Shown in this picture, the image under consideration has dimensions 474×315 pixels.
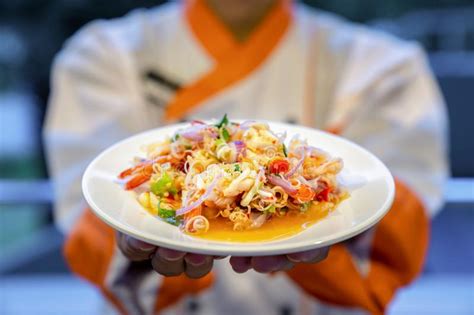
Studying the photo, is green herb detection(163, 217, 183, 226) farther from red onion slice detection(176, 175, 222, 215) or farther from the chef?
the chef

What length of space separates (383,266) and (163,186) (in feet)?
1.61

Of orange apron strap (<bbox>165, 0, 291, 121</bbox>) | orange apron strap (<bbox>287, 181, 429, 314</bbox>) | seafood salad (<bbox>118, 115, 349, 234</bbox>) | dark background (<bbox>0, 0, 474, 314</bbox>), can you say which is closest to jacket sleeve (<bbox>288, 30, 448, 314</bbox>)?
orange apron strap (<bbox>287, 181, 429, 314</bbox>)

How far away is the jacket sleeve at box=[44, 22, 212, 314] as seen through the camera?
0.98 meters

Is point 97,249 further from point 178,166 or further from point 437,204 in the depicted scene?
point 437,204

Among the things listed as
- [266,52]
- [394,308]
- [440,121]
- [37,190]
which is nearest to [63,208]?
[37,190]

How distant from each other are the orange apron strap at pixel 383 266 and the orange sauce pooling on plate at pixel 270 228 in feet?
0.93

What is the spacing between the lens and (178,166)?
2.34 feet

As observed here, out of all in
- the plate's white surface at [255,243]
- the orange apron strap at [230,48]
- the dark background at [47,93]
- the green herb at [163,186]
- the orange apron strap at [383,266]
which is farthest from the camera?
the dark background at [47,93]

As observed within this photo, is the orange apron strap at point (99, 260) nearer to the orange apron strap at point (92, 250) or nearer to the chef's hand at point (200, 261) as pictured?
the orange apron strap at point (92, 250)

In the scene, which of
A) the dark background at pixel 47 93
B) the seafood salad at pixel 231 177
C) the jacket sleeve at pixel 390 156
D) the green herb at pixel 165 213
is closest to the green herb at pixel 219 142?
the seafood salad at pixel 231 177

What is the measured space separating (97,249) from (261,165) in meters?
0.42

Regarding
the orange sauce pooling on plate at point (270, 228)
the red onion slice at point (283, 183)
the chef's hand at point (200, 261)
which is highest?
the red onion slice at point (283, 183)

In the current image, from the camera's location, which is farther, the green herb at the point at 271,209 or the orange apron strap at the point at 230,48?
the orange apron strap at the point at 230,48

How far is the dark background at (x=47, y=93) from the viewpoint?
2.05 m
